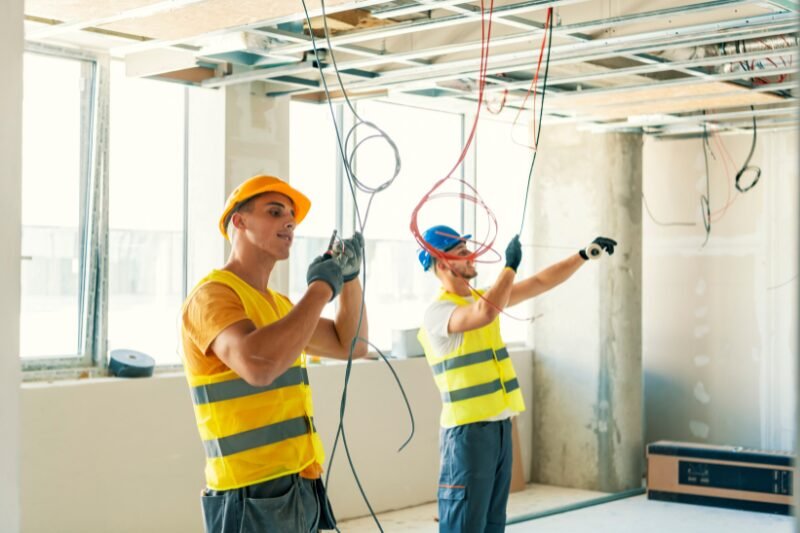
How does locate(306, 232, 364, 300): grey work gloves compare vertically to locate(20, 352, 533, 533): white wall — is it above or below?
above

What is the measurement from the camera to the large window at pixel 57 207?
462cm

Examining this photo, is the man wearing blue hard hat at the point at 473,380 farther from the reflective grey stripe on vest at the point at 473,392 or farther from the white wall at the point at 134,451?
the white wall at the point at 134,451

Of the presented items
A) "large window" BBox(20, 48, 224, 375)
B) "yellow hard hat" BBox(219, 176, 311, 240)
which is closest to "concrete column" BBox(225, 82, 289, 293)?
"large window" BBox(20, 48, 224, 375)

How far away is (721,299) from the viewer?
6.95 meters

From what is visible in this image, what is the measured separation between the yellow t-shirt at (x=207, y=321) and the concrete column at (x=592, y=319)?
4.63 m

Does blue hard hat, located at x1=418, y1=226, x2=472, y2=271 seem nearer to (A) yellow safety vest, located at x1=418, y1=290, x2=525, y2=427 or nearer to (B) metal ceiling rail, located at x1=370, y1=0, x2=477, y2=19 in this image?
(A) yellow safety vest, located at x1=418, y1=290, x2=525, y2=427

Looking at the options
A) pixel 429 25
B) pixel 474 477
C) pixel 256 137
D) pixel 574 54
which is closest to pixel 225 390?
pixel 474 477

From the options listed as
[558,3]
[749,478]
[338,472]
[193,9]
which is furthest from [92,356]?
[749,478]

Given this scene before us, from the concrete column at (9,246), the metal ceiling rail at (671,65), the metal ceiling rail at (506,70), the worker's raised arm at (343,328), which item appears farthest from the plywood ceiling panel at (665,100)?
the concrete column at (9,246)

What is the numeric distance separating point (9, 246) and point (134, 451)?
2.95m

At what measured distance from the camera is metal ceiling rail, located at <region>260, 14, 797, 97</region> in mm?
4020

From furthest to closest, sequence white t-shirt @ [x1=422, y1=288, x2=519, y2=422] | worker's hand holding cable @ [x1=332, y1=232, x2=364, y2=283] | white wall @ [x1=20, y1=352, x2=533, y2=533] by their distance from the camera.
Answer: white wall @ [x1=20, y1=352, x2=533, y2=533] → white t-shirt @ [x1=422, y1=288, x2=519, y2=422] → worker's hand holding cable @ [x1=332, y1=232, x2=364, y2=283]

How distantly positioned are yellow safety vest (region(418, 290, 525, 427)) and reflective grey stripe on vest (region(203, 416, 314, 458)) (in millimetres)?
1436

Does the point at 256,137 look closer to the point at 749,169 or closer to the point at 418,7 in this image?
the point at 418,7
